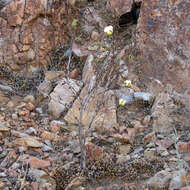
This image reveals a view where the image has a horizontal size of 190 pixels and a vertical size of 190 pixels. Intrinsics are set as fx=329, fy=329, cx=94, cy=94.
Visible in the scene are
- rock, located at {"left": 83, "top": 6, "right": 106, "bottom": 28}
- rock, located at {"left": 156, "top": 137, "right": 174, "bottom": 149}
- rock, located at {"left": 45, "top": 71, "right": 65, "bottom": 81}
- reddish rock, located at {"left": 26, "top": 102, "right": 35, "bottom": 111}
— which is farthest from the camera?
rock, located at {"left": 83, "top": 6, "right": 106, "bottom": 28}

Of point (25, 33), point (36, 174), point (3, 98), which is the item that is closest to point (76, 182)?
point (36, 174)

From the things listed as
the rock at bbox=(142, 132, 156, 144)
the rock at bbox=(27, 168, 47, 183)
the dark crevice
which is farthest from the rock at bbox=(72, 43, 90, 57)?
the rock at bbox=(27, 168, 47, 183)

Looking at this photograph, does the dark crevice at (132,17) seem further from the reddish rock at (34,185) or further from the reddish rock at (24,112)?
the reddish rock at (34,185)

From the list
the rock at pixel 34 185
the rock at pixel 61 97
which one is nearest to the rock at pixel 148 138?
the rock at pixel 61 97

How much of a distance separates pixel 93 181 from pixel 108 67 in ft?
5.41

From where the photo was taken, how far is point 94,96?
4035 mm

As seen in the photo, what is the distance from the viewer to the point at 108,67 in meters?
4.27

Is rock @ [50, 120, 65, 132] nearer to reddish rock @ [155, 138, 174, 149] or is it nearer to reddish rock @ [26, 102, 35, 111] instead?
reddish rock @ [26, 102, 35, 111]

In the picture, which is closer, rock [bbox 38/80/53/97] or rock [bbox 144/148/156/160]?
rock [bbox 144/148/156/160]

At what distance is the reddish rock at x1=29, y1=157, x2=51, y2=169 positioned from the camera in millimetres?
3196

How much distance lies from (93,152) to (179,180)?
36.6 inches

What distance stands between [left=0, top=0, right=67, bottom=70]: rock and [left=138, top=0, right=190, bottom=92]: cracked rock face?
55.2 inches

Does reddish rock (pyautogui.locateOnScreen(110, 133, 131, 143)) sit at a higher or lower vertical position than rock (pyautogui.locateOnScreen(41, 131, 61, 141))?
higher

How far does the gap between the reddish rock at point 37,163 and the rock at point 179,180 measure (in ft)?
4.02
